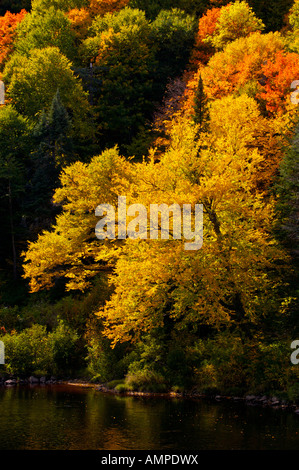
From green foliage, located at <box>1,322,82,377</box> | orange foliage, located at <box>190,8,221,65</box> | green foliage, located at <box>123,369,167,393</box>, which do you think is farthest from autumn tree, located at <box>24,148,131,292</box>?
orange foliage, located at <box>190,8,221,65</box>

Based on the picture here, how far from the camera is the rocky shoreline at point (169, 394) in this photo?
1155 inches

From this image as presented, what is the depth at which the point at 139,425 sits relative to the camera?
25.5 metres

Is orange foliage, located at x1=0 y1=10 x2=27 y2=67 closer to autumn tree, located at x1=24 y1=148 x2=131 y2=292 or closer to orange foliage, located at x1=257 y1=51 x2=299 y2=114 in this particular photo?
orange foliage, located at x1=257 y1=51 x2=299 y2=114

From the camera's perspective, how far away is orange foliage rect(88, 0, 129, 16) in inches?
3374

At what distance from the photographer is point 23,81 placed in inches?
2611

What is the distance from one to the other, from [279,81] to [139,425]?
117ft

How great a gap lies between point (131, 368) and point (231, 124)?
20758mm

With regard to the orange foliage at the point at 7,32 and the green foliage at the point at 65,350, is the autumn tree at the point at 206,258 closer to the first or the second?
the green foliage at the point at 65,350

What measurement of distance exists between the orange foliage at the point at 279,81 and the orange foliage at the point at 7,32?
41928 mm

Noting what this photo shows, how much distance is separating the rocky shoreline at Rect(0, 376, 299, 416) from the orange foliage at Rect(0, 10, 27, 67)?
→ 5522 cm

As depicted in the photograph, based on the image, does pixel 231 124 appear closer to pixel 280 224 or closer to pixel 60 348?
pixel 280 224

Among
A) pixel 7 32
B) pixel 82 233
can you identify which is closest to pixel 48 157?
pixel 82 233

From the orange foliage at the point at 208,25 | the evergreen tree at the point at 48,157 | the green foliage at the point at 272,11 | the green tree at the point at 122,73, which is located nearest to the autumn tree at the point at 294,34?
the green foliage at the point at 272,11
